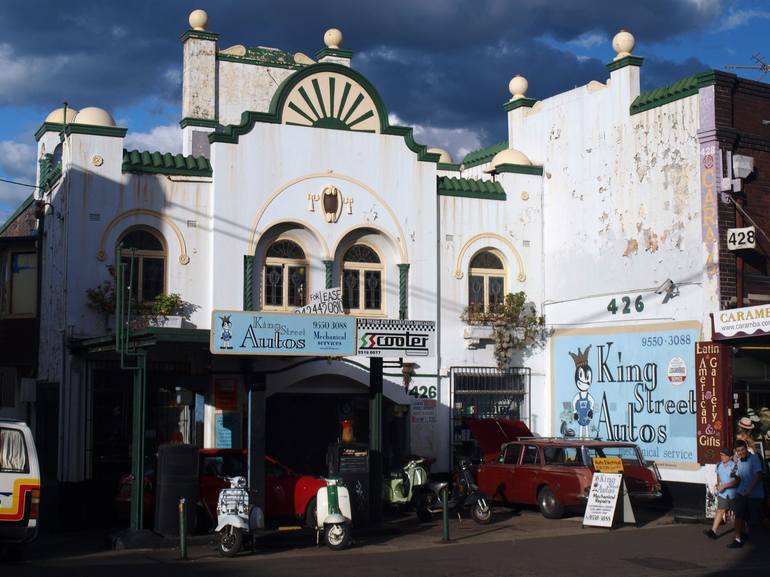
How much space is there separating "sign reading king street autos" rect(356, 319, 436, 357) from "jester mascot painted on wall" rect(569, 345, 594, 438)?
21.1ft

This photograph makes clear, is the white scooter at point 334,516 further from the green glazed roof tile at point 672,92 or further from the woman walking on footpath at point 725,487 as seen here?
the green glazed roof tile at point 672,92

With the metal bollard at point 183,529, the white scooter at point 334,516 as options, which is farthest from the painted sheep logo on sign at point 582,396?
the metal bollard at point 183,529

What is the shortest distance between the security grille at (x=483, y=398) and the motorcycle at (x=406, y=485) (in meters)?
3.12

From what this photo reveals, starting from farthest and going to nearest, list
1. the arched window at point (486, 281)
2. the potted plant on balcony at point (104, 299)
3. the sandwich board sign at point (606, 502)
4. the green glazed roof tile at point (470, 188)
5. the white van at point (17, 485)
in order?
the arched window at point (486, 281)
the green glazed roof tile at point (470, 188)
the potted plant on balcony at point (104, 299)
the sandwich board sign at point (606, 502)
the white van at point (17, 485)

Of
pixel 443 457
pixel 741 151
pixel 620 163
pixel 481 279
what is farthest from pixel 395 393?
pixel 741 151

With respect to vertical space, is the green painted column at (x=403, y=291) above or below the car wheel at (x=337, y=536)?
above

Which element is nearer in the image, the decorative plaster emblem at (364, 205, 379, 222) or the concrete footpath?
the concrete footpath

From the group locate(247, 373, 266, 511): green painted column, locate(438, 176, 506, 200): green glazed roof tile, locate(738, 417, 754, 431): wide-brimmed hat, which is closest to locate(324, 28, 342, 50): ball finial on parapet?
locate(438, 176, 506, 200): green glazed roof tile

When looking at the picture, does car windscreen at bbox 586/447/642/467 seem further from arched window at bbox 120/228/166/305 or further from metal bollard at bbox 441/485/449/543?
arched window at bbox 120/228/166/305

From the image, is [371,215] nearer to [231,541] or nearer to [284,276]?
[284,276]

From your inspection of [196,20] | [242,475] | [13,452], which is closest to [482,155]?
[196,20]

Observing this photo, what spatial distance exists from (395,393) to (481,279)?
3.74 meters

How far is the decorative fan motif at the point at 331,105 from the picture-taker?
2441 centimetres

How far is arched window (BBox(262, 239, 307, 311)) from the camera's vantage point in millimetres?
23984
